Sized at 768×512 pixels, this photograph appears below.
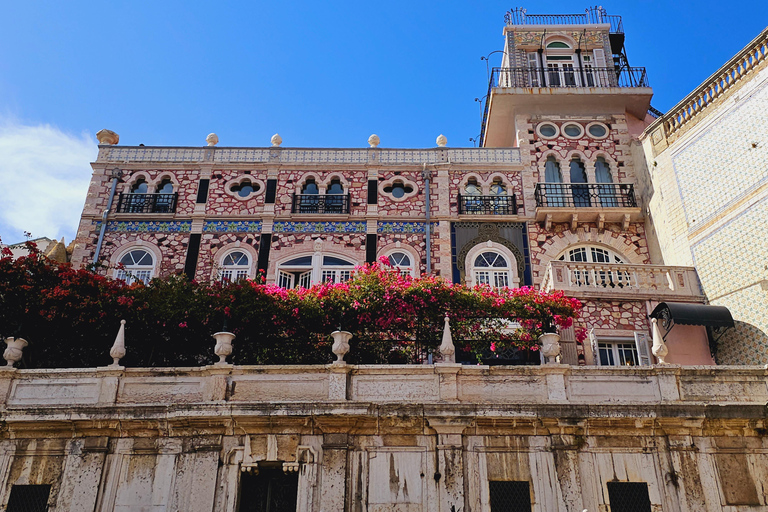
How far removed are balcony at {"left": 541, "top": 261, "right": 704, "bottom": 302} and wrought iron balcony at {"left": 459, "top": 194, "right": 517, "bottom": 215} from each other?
123 inches

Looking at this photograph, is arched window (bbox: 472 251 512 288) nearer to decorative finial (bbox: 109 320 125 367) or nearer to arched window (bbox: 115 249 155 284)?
arched window (bbox: 115 249 155 284)

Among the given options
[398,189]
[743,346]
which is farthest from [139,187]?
[743,346]

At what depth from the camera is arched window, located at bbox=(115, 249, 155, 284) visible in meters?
19.0

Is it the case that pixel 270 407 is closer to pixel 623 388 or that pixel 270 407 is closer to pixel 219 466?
pixel 219 466

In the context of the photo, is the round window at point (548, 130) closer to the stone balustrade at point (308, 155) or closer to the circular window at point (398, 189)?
the stone balustrade at point (308, 155)

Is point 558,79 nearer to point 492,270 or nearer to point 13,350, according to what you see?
point 492,270

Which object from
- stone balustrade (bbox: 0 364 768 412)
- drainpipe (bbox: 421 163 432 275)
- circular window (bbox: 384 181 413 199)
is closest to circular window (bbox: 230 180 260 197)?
circular window (bbox: 384 181 413 199)

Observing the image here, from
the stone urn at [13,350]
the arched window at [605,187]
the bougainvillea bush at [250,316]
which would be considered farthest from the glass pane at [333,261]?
the stone urn at [13,350]

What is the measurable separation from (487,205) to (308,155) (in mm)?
5259

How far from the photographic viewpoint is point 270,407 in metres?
12.0

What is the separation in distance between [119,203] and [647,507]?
1521 cm

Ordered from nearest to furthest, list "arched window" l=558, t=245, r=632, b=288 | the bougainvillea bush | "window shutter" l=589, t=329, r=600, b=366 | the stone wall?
the stone wall
the bougainvillea bush
"window shutter" l=589, t=329, r=600, b=366
"arched window" l=558, t=245, r=632, b=288

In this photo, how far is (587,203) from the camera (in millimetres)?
20094

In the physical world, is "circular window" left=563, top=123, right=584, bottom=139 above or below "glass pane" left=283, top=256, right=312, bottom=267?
above
